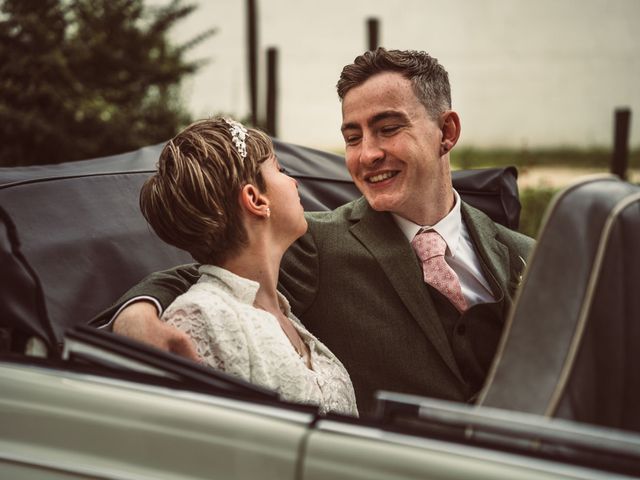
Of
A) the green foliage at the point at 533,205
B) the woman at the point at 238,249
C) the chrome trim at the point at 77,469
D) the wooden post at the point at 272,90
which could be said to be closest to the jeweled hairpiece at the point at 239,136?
the woman at the point at 238,249

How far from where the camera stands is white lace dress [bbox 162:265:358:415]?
210 centimetres

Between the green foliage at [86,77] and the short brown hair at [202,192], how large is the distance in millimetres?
8855

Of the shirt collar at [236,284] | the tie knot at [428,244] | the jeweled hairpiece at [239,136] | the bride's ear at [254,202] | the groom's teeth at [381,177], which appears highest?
the jeweled hairpiece at [239,136]

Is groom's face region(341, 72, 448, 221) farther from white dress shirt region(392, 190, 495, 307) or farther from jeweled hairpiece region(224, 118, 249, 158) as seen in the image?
jeweled hairpiece region(224, 118, 249, 158)

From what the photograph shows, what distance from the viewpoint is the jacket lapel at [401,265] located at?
263cm

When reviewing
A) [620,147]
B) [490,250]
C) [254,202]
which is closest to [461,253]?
[490,250]

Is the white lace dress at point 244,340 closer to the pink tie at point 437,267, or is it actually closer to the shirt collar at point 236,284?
the shirt collar at point 236,284

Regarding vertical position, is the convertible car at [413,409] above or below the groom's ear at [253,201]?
below

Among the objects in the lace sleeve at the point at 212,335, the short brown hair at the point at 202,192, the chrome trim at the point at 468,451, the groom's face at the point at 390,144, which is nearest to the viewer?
the chrome trim at the point at 468,451

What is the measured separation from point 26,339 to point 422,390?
109 centimetres

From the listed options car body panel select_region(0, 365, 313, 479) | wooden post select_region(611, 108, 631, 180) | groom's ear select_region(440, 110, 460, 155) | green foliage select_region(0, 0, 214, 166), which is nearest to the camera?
car body panel select_region(0, 365, 313, 479)

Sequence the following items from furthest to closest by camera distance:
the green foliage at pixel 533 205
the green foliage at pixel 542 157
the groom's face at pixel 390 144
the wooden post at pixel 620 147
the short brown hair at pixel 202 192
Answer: the green foliage at pixel 542 157 < the green foliage at pixel 533 205 < the wooden post at pixel 620 147 < the groom's face at pixel 390 144 < the short brown hair at pixel 202 192

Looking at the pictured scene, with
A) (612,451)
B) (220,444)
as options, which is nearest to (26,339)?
(220,444)

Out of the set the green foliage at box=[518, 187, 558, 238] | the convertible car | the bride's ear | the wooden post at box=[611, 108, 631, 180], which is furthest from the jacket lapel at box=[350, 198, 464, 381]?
the wooden post at box=[611, 108, 631, 180]
